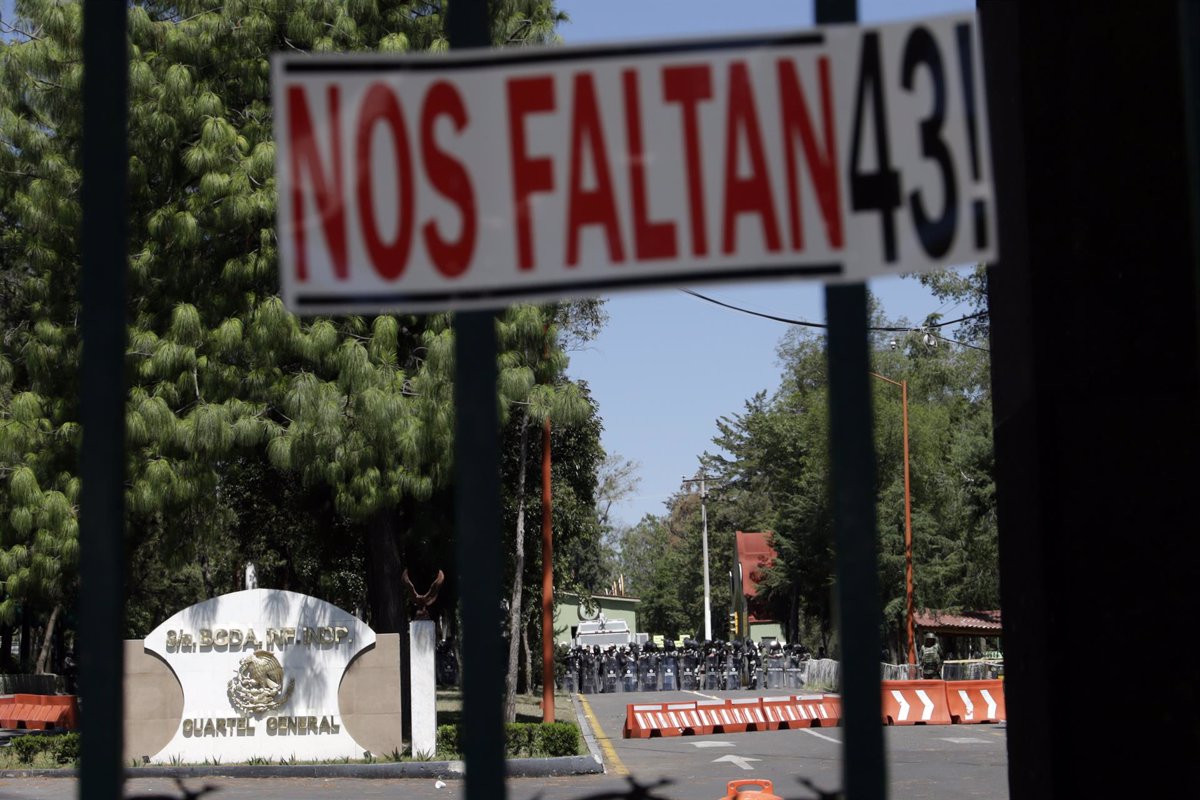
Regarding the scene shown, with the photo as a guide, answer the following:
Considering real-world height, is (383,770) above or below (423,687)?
below

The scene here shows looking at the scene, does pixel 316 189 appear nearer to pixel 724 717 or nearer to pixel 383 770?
pixel 383 770

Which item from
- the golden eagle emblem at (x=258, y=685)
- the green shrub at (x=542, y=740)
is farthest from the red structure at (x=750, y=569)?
the golden eagle emblem at (x=258, y=685)

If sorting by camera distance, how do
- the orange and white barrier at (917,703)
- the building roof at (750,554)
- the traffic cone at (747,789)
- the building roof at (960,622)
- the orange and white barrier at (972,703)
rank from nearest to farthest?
the traffic cone at (747,789) < the orange and white barrier at (917,703) < the orange and white barrier at (972,703) < the building roof at (960,622) < the building roof at (750,554)

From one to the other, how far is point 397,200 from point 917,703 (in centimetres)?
2591

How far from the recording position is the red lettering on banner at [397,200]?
9.00ft

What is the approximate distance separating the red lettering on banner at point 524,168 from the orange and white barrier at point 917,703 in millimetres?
25151

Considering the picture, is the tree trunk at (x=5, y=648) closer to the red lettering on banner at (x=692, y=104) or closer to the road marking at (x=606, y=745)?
the road marking at (x=606, y=745)

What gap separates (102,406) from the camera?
288 cm

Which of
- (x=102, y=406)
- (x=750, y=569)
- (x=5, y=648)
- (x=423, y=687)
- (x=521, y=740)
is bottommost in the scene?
(x=521, y=740)

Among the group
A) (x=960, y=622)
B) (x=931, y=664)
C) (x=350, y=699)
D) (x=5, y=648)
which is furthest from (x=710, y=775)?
(x=5, y=648)

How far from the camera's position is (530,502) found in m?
29.6

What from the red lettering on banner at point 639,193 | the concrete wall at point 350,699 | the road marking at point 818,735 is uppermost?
the red lettering on banner at point 639,193

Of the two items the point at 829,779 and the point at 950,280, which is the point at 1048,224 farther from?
the point at 950,280

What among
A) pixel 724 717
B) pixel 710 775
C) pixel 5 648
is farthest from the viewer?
pixel 5 648
